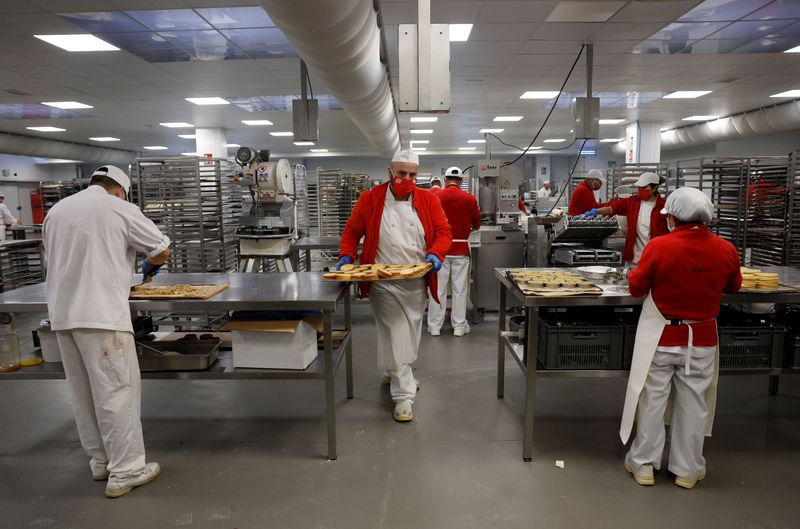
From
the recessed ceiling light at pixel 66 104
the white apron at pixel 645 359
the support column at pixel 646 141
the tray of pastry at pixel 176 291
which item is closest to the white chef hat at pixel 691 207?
the white apron at pixel 645 359

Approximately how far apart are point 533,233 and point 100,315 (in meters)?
4.35

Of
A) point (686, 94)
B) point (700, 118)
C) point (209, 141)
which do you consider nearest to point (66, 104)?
point (209, 141)

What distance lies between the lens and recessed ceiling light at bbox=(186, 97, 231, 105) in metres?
8.03

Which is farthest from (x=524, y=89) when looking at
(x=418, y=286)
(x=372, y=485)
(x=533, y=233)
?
(x=372, y=485)

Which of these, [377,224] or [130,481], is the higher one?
[377,224]

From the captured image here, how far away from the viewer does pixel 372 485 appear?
95.0 inches

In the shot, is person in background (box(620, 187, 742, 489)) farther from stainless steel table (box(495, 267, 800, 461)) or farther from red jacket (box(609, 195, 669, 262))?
red jacket (box(609, 195, 669, 262))

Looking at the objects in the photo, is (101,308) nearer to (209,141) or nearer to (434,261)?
(434,261)

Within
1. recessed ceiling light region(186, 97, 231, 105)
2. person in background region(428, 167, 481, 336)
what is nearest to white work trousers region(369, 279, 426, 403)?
person in background region(428, 167, 481, 336)

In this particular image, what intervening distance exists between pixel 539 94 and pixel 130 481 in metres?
7.80

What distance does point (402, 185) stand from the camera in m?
3.05

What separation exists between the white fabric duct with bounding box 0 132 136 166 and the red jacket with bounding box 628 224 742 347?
13606mm

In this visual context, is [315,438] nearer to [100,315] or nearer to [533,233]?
[100,315]

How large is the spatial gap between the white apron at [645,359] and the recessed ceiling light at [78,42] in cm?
572
